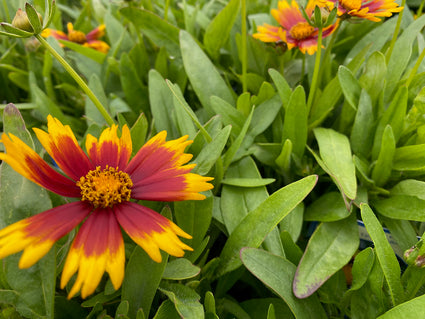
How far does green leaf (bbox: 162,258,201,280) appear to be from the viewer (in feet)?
2.14

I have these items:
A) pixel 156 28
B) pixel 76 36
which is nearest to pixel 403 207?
pixel 156 28

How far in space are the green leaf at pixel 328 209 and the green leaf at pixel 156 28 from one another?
0.57 meters

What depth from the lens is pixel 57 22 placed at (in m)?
1.43

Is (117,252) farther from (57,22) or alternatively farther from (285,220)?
(57,22)

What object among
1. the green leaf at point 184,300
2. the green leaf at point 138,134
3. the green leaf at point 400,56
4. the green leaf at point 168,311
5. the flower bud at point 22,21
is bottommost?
the green leaf at point 168,311

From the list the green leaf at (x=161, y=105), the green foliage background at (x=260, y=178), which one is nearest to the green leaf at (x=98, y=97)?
the green foliage background at (x=260, y=178)

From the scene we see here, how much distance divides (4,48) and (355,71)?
1.07m

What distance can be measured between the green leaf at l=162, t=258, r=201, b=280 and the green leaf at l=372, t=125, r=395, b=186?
1.46ft

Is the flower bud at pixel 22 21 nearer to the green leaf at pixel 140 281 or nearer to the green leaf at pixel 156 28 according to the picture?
the green leaf at pixel 140 281

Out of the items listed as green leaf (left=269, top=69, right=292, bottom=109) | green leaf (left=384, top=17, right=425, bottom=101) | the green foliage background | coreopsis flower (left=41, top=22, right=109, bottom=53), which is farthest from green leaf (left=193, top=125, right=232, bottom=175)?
coreopsis flower (left=41, top=22, right=109, bottom=53)

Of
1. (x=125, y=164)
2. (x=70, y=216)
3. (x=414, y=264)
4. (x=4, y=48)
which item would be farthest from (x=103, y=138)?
(x=4, y=48)

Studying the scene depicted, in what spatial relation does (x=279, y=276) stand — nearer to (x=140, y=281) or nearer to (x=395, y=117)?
(x=140, y=281)

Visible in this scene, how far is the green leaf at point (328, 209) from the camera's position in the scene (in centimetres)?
83

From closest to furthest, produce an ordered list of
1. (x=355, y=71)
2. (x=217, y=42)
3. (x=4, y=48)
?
1. (x=355, y=71)
2. (x=217, y=42)
3. (x=4, y=48)
